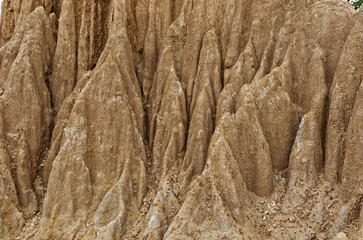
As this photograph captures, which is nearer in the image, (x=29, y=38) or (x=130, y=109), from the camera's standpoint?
(x=130, y=109)

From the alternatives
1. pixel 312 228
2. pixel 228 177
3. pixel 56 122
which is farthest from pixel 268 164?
pixel 56 122

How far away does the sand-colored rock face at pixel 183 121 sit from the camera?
9.44 m

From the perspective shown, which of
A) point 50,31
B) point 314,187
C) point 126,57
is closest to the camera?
point 314,187

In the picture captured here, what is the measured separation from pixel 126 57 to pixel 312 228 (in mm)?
9337

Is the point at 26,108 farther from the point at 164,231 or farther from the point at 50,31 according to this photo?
the point at 164,231

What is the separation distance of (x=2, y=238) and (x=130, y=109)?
631 centimetres

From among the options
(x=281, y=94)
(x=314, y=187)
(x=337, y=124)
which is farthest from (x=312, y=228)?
(x=281, y=94)

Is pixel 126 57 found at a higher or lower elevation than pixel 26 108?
higher

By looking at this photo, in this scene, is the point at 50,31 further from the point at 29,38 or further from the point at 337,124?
the point at 337,124

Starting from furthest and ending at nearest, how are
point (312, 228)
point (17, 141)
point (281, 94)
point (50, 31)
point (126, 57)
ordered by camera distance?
point (50, 31), point (126, 57), point (17, 141), point (281, 94), point (312, 228)

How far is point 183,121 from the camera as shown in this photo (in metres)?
12.2

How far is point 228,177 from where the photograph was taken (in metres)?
9.46

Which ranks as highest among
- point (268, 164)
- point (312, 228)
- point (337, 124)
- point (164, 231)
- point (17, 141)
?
point (337, 124)

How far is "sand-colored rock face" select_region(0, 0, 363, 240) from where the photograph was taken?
944cm
